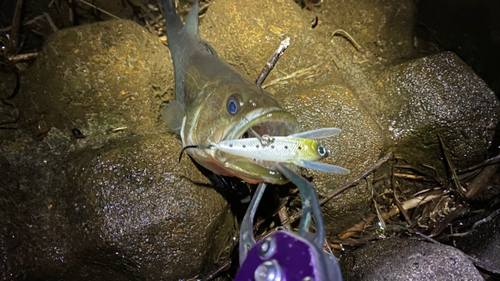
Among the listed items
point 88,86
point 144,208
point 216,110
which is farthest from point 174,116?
point 88,86

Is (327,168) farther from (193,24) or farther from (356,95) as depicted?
(193,24)

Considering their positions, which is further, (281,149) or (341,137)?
(341,137)

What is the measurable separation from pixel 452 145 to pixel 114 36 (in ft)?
13.1

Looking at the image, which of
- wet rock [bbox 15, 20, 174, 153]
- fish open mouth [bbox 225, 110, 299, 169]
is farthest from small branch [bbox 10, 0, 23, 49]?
fish open mouth [bbox 225, 110, 299, 169]

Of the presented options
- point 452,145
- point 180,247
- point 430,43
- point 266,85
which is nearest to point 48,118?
point 180,247

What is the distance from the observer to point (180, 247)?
2.75 metres

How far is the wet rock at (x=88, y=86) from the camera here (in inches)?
128

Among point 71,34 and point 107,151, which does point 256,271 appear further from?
point 71,34

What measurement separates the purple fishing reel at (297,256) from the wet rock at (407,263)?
4.45 ft

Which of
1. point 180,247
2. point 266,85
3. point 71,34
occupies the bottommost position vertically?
point 180,247

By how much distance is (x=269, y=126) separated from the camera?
2201 millimetres

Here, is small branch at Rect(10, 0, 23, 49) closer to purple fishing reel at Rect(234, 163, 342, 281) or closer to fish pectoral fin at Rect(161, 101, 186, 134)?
fish pectoral fin at Rect(161, 101, 186, 134)

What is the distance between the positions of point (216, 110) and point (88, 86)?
5.83 feet

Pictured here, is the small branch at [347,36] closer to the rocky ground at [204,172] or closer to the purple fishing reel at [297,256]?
the rocky ground at [204,172]
